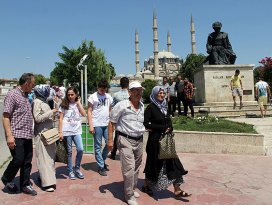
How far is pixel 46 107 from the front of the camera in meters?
4.98

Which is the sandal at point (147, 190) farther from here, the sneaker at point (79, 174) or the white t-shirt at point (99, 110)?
the white t-shirt at point (99, 110)

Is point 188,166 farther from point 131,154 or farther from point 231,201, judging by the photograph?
point 131,154

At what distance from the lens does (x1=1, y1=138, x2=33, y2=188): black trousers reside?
4.65 m

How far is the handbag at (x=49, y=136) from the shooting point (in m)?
4.86

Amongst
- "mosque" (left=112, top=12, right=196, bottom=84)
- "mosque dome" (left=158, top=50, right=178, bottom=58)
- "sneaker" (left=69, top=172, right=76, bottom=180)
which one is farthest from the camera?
"mosque dome" (left=158, top=50, right=178, bottom=58)

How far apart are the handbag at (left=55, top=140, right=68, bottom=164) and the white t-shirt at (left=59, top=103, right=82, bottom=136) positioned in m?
0.18

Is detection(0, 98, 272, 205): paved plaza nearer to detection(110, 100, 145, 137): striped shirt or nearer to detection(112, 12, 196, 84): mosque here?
detection(110, 100, 145, 137): striped shirt

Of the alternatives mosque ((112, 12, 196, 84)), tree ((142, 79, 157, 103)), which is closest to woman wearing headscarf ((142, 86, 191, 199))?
tree ((142, 79, 157, 103))

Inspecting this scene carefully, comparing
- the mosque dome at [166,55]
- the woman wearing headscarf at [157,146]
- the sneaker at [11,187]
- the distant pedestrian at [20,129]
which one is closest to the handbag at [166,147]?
the woman wearing headscarf at [157,146]

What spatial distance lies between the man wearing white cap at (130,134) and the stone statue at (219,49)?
39.7 feet

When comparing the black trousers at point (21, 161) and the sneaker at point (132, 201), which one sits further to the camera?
the black trousers at point (21, 161)

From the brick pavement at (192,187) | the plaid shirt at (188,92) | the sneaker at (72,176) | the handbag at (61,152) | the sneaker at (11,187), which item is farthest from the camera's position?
the plaid shirt at (188,92)

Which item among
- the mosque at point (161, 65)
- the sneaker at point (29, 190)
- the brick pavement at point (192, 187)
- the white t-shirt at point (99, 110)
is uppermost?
the mosque at point (161, 65)

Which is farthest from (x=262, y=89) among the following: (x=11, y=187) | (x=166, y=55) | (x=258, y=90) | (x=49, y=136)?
(x=166, y=55)
